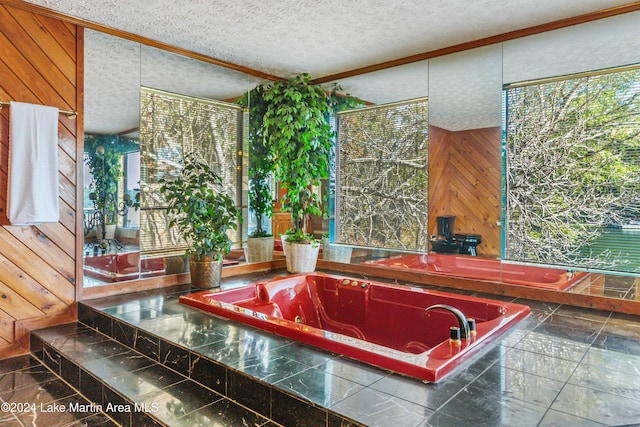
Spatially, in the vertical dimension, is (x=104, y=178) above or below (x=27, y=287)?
above

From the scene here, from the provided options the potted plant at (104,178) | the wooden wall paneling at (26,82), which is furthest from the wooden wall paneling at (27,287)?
the wooden wall paneling at (26,82)

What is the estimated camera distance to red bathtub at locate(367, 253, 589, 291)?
2818mm

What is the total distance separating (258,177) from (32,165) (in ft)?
6.06

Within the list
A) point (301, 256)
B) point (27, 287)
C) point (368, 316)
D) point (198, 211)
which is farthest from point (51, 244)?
point (368, 316)

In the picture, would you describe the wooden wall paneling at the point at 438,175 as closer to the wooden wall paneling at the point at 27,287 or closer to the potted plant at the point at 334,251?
the potted plant at the point at 334,251

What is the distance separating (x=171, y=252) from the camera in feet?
11.1

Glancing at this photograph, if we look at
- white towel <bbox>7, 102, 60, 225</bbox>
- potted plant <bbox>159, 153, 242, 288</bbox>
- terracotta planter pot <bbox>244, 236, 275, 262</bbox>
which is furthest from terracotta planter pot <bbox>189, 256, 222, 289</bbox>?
white towel <bbox>7, 102, 60, 225</bbox>

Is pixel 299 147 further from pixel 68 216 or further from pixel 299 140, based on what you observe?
pixel 68 216

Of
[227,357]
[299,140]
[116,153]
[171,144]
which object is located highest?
[299,140]

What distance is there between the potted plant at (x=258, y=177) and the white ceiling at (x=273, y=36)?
290mm

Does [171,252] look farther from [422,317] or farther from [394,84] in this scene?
[394,84]

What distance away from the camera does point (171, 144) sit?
334 cm

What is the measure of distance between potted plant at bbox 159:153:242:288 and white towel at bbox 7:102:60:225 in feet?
2.46

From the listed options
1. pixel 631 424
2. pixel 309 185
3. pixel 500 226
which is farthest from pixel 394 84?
pixel 631 424
